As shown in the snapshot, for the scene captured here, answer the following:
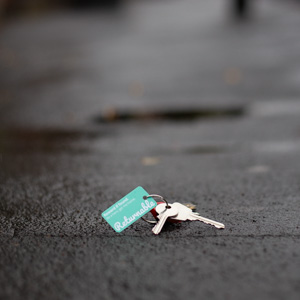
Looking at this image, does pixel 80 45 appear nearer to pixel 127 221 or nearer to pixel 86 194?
pixel 86 194

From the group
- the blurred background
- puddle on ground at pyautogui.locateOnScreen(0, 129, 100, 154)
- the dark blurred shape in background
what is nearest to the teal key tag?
puddle on ground at pyautogui.locateOnScreen(0, 129, 100, 154)

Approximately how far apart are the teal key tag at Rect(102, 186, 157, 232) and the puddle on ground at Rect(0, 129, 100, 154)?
2.15 meters

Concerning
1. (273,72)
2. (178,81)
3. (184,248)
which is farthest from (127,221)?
(273,72)

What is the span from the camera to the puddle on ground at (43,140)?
15.8 feet

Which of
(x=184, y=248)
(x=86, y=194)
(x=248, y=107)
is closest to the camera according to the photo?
(x=184, y=248)

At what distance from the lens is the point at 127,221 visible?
8.64 ft

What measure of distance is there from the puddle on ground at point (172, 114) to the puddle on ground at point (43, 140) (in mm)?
697

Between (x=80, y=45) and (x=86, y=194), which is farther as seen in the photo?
(x=80, y=45)

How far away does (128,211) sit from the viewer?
2.64 m

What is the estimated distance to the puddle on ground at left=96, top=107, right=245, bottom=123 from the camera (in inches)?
234

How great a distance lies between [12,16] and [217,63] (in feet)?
31.2

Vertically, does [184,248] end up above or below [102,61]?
above

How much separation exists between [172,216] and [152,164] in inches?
60.3

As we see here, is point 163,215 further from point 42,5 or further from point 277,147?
point 42,5
